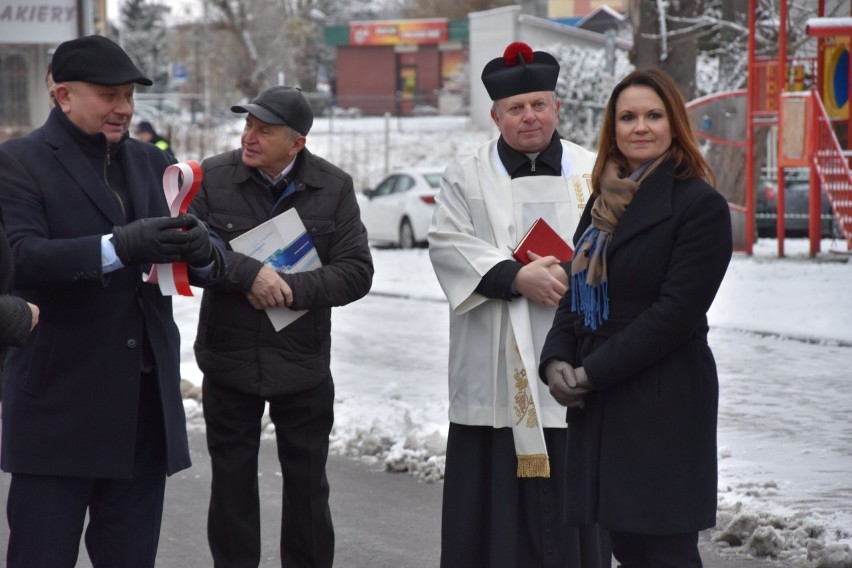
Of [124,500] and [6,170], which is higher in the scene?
[6,170]

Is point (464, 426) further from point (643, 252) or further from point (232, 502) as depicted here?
point (643, 252)

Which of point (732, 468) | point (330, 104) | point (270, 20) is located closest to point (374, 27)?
point (270, 20)

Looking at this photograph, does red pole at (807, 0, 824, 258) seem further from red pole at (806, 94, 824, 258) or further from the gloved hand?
the gloved hand

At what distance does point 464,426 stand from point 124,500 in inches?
50.8

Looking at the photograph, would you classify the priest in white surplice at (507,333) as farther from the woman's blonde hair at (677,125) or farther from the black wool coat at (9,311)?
the black wool coat at (9,311)

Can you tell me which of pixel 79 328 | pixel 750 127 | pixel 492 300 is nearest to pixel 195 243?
pixel 79 328

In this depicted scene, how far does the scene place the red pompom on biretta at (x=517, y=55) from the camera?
4.77 meters

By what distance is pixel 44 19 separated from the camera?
1238 centimetres

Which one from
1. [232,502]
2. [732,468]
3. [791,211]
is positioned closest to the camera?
[232,502]

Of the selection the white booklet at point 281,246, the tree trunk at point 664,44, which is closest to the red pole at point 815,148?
the tree trunk at point 664,44

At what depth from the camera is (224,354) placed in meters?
4.95

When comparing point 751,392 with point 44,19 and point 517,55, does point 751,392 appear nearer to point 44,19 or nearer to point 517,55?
point 517,55

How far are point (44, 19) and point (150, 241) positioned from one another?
940cm

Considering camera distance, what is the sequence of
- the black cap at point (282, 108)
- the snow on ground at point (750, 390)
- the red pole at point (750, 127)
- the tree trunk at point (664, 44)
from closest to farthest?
the black cap at point (282, 108) → the snow on ground at point (750, 390) → the red pole at point (750, 127) → the tree trunk at point (664, 44)
